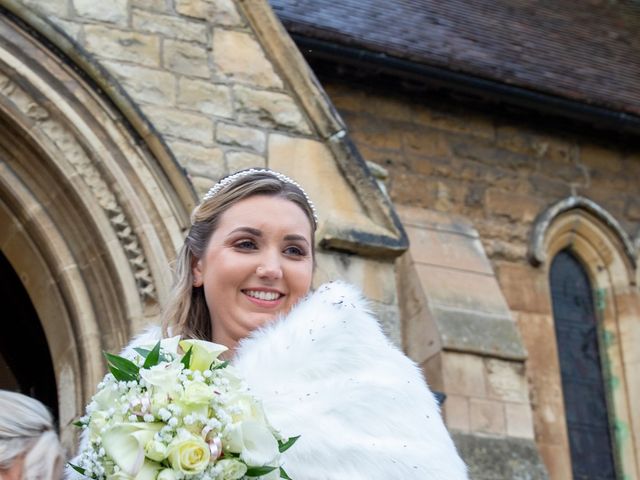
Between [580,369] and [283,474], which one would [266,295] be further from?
[580,369]

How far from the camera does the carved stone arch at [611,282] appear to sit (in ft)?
32.6

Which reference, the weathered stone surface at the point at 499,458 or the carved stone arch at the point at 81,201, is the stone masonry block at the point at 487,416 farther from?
the carved stone arch at the point at 81,201

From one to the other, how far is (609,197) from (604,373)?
4.27ft

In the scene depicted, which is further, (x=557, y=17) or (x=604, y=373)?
(x=557, y=17)

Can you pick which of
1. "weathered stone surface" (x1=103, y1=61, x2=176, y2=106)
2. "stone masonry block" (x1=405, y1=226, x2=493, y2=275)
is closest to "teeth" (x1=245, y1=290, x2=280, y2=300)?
"weathered stone surface" (x1=103, y1=61, x2=176, y2=106)

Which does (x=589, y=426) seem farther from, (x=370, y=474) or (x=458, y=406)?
(x=370, y=474)

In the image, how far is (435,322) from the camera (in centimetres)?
826

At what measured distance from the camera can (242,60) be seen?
6.44 meters

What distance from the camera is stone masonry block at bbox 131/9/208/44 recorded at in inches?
248

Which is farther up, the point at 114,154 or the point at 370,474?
the point at 370,474

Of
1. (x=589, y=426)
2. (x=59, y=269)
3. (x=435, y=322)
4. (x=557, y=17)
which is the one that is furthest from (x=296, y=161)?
(x=557, y=17)

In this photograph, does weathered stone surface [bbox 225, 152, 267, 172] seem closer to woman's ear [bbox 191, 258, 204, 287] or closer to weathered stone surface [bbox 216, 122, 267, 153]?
weathered stone surface [bbox 216, 122, 267, 153]

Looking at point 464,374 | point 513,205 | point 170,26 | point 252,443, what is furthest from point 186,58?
point 513,205

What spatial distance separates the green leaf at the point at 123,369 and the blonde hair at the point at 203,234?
0.56 m
